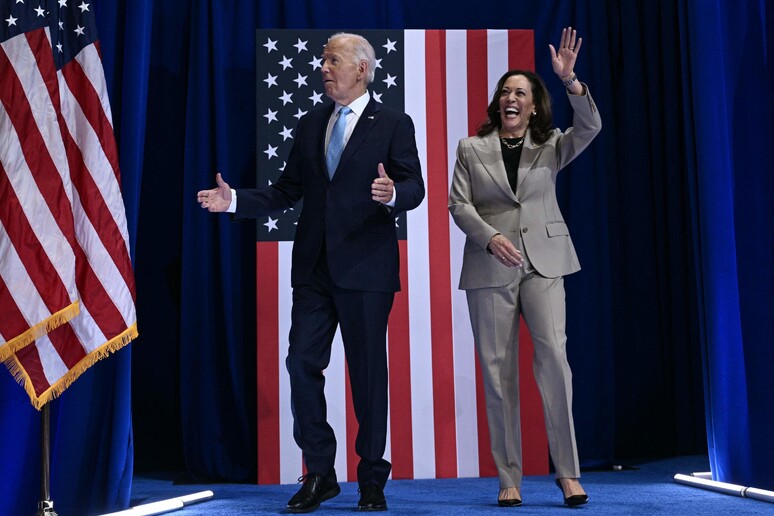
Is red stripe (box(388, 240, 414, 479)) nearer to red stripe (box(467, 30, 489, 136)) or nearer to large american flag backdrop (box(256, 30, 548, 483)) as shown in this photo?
large american flag backdrop (box(256, 30, 548, 483))

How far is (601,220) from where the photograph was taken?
4930 millimetres

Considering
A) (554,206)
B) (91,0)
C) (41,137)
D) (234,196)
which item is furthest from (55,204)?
(554,206)

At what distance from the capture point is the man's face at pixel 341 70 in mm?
3521

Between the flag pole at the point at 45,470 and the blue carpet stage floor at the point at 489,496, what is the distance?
1.76 ft

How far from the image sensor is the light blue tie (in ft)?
11.6

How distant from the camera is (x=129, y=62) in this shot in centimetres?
373

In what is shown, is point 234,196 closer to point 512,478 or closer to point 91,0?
point 91,0

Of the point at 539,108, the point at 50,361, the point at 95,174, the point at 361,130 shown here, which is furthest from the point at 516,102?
the point at 50,361

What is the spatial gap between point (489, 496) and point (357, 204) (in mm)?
1306

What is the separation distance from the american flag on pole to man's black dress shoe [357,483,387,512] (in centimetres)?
100

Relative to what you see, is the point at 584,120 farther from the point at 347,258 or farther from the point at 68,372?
the point at 68,372

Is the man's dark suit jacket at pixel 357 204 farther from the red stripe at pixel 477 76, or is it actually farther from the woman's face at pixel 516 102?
the red stripe at pixel 477 76

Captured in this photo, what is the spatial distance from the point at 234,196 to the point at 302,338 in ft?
1.88

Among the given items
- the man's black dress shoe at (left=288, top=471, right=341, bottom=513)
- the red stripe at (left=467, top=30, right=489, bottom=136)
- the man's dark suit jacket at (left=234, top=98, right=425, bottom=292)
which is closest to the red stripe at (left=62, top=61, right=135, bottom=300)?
the man's dark suit jacket at (left=234, top=98, right=425, bottom=292)
